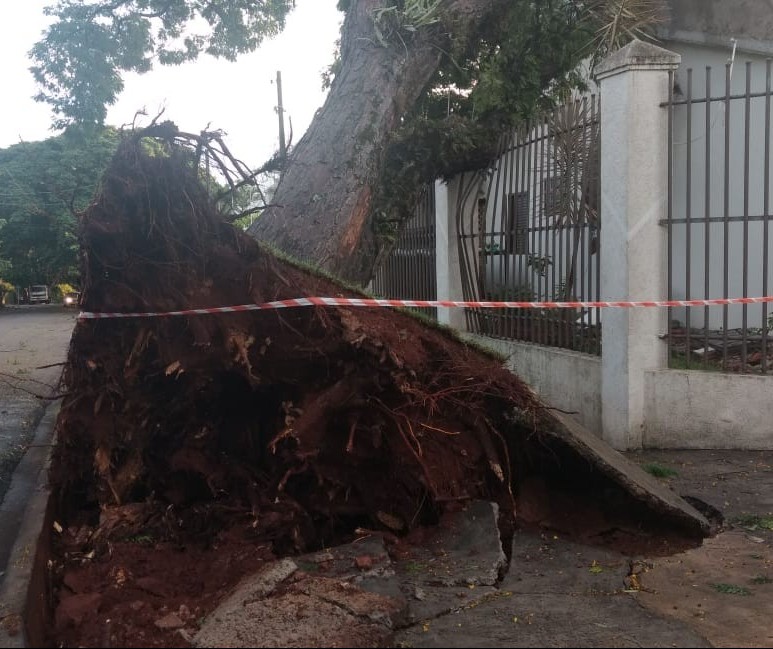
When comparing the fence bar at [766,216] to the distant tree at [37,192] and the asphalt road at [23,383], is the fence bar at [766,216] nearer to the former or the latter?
the asphalt road at [23,383]

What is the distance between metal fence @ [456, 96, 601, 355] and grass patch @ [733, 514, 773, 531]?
2526 mm

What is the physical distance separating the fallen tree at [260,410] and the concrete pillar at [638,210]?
2.16 metres

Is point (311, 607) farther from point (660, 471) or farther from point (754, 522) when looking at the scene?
point (660, 471)

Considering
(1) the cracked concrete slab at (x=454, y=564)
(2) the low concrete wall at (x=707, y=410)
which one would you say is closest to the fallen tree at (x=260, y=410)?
(1) the cracked concrete slab at (x=454, y=564)

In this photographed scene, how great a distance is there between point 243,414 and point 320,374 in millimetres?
590

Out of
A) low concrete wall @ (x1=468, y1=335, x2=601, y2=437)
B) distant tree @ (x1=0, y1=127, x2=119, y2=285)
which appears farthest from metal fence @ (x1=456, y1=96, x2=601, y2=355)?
distant tree @ (x1=0, y1=127, x2=119, y2=285)

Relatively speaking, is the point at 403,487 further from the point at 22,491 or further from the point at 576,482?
the point at 22,491

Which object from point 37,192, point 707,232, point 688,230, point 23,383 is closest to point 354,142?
point 688,230

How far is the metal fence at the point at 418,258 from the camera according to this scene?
37.0ft

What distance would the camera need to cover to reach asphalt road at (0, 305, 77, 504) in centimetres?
631

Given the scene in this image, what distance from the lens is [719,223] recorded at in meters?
8.09

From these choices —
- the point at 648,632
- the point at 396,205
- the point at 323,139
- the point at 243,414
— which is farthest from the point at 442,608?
the point at 396,205

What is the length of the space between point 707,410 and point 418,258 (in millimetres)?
6153

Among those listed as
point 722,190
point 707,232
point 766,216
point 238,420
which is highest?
point 722,190
